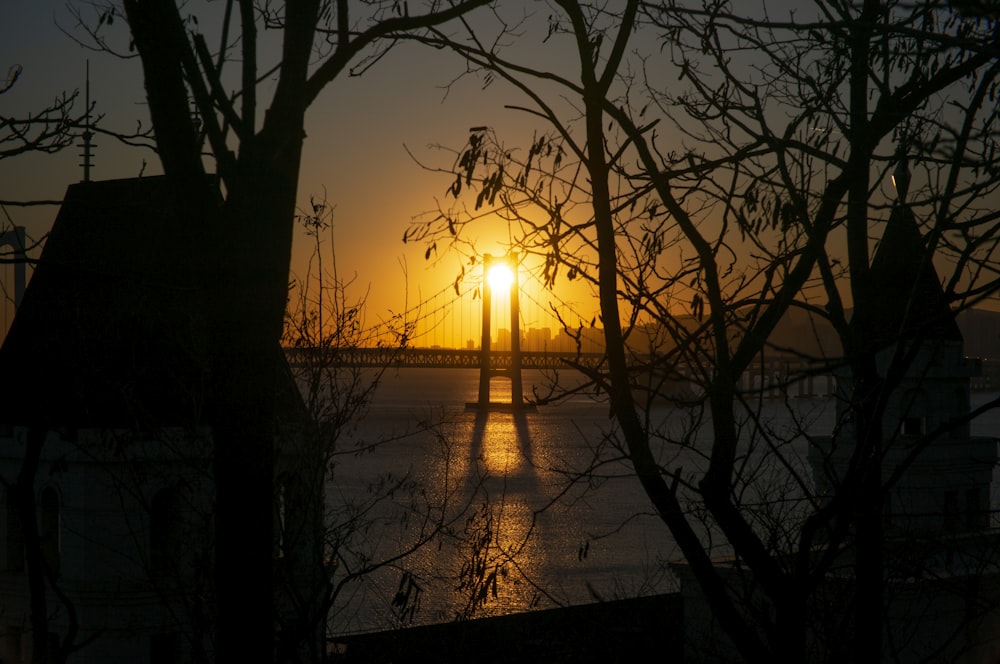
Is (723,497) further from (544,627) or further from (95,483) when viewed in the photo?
(544,627)

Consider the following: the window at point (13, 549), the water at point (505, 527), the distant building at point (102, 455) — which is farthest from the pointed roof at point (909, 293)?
the window at point (13, 549)

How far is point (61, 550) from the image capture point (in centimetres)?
1716

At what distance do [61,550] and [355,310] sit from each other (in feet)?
24.6

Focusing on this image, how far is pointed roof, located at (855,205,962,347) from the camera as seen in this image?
3506mm

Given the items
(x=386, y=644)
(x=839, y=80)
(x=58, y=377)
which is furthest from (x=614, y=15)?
(x=386, y=644)

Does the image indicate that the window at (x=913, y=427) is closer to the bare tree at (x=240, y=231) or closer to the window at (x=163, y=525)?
the window at (x=163, y=525)

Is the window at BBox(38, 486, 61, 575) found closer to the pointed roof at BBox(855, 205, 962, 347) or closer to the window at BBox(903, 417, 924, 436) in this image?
the pointed roof at BBox(855, 205, 962, 347)

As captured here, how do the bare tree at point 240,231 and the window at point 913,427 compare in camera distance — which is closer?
the bare tree at point 240,231

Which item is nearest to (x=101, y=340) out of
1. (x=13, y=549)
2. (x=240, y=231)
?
(x=13, y=549)

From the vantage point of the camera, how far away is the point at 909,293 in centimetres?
561

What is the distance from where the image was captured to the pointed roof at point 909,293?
3.51 meters

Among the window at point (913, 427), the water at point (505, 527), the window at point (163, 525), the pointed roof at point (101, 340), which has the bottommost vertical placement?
the water at point (505, 527)

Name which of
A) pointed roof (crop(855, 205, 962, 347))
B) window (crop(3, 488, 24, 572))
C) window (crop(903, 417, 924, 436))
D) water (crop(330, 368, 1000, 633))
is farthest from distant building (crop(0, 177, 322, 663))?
window (crop(903, 417, 924, 436))

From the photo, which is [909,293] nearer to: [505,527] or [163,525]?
[163,525]
